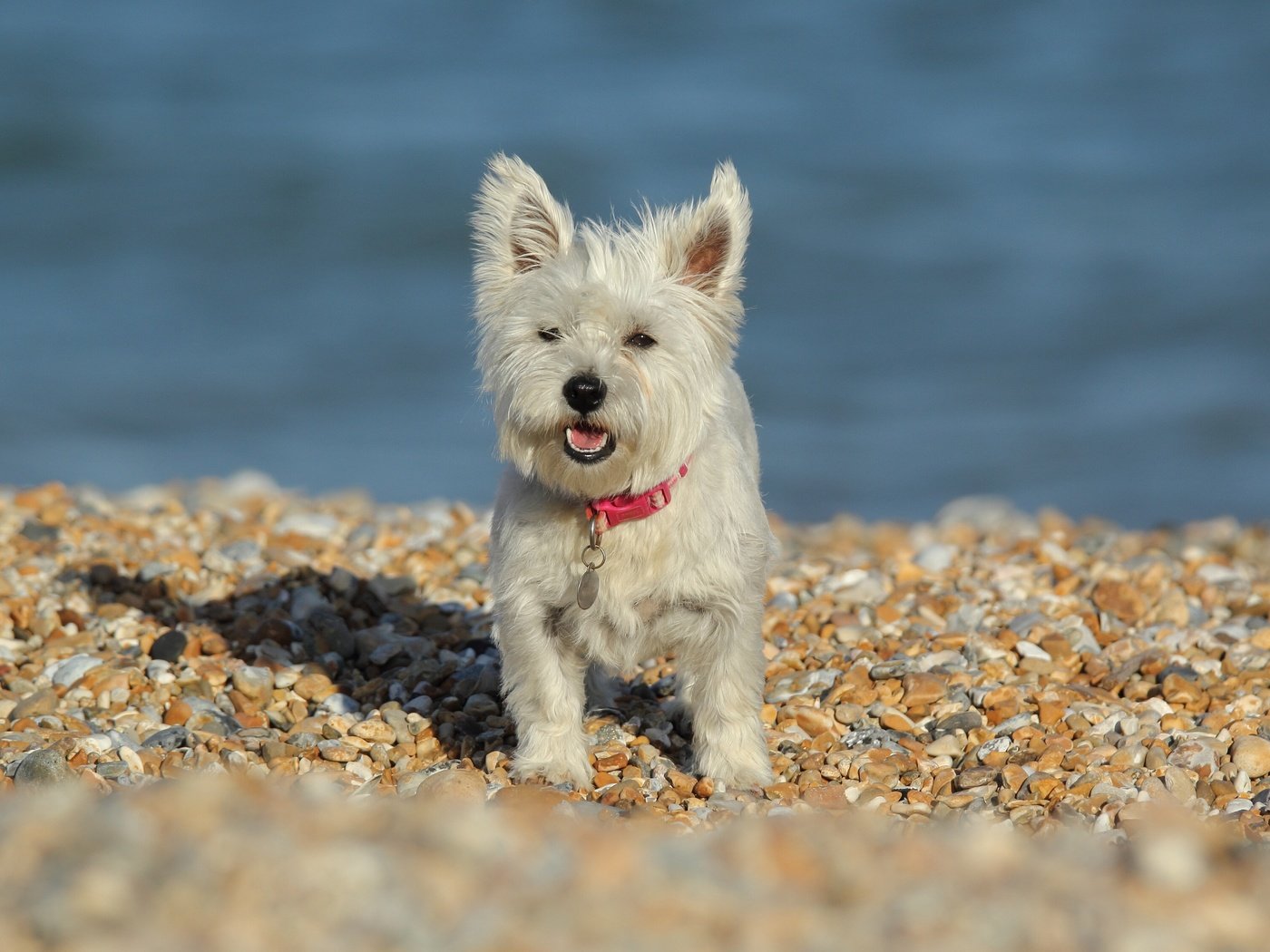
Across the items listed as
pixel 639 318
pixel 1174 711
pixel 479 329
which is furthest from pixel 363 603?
pixel 1174 711

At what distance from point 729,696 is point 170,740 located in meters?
1.89

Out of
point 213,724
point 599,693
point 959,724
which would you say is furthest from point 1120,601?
point 213,724

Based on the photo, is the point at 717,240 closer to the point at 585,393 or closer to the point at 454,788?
the point at 585,393

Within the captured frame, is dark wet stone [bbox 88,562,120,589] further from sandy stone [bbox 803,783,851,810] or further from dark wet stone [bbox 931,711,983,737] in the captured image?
dark wet stone [bbox 931,711,983,737]

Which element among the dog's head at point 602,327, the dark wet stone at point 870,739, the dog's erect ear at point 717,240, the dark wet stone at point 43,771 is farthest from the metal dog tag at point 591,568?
the dark wet stone at point 43,771

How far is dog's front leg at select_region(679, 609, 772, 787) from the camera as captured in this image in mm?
4926

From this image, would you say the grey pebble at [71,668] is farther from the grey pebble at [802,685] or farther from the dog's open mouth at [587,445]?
the grey pebble at [802,685]

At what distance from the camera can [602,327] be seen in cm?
480

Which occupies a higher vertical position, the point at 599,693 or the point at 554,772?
the point at 599,693

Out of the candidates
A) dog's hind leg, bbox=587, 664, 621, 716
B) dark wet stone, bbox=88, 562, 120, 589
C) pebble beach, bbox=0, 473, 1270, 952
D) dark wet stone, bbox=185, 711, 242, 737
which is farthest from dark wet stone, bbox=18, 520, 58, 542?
dog's hind leg, bbox=587, 664, 621, 716

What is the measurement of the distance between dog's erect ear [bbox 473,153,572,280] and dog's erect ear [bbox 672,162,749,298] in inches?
15.8

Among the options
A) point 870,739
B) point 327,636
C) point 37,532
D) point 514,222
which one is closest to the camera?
point 514,222

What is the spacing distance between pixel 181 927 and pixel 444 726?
112 inches

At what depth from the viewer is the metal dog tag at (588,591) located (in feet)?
15.7
